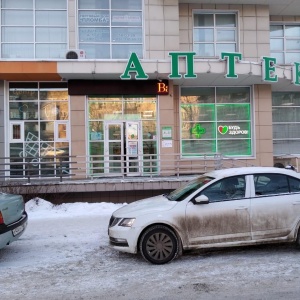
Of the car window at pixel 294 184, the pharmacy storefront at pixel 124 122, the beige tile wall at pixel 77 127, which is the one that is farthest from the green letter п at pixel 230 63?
the car window at pixel 294 184

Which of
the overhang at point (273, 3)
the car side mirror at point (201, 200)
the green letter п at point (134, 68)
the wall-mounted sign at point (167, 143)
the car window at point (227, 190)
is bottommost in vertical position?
the car side mirror at point (201, 200)

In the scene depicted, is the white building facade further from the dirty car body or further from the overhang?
the dirty car body

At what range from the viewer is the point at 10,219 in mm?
6441

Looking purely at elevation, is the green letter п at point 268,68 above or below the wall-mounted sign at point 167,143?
above

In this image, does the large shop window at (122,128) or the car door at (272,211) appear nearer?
the car door at (272,211)

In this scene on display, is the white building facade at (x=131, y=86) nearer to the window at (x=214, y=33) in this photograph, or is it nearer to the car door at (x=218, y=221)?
the window at (x=214, y=33)

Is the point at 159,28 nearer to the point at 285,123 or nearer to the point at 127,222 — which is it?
the point at 285,123

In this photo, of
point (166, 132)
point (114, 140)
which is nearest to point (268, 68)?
point (166, 132)

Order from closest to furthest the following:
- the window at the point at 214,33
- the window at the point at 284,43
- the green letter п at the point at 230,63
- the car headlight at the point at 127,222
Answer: the car headlight at the point at 127,222, the green letter п at the point at 230,63, the window at the point at 214,33, the window at the point at 284,43

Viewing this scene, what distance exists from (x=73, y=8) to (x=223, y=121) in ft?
24.8

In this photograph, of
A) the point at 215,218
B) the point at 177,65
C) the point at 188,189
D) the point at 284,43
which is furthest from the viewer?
the point at 284,43

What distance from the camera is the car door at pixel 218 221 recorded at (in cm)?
629

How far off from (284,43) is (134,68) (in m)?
8.10

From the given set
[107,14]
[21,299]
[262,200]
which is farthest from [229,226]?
[107,14]
